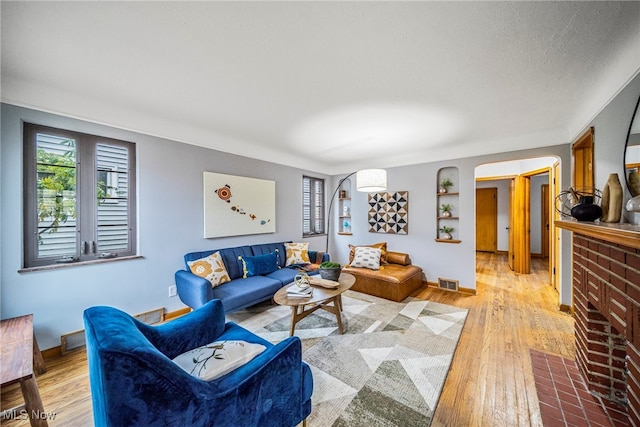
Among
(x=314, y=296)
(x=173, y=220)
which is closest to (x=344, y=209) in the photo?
(x=314, y=296)

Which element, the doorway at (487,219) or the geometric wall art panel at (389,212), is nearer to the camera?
the geometric wall art panel at (389,212)

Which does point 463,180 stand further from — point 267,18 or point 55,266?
point 55,266

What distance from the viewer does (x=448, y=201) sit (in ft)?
13.0

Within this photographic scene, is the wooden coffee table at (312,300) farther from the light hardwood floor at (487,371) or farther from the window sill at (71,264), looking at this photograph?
the window sill at (71,264)

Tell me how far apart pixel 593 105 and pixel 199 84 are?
365cm

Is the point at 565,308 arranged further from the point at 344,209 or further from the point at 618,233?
the point at 344,209

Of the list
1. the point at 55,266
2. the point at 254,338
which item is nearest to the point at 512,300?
the point at 254,338

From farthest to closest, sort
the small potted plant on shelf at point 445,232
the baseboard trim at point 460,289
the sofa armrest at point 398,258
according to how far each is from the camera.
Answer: the sofa armrest at point 398,258 < the small potted plant on shelf at point 445,232 < the baseboard trim at point 460,289

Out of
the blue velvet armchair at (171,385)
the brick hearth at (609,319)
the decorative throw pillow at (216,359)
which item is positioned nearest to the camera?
the blue velvet armchair at (171,385)

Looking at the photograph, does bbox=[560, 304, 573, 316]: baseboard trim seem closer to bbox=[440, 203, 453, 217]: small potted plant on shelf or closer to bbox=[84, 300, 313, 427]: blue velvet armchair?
bbox=[440, 203, 453, 217]: small potted plant on shelf

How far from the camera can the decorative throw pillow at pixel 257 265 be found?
3299 millimetres

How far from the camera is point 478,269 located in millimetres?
5230

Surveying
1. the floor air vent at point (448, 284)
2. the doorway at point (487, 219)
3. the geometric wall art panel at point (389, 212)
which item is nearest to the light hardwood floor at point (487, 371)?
the floor air vent at point (448, 284)

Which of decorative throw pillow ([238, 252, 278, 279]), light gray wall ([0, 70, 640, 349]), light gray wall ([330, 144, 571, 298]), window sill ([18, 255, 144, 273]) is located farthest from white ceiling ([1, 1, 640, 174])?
decorative throw pillow ([238, 252, 278, 279])
